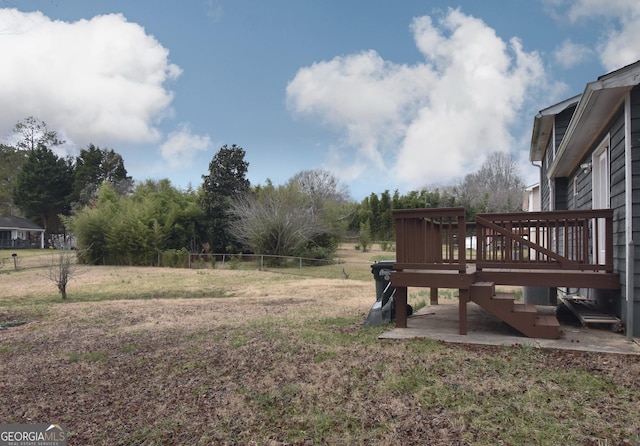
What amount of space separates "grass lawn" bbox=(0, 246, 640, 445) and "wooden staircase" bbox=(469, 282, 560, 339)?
0.58m

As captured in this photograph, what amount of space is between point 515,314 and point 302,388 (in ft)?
9.31

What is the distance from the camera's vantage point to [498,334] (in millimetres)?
5195

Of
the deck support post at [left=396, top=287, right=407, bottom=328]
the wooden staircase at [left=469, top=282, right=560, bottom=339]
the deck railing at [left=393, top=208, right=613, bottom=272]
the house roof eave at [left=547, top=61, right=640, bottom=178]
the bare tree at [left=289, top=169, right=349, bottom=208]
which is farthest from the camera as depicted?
the bare tree at [left=289, top=169, right=349, bottom=208]

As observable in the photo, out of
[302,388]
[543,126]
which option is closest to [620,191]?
[302,388]

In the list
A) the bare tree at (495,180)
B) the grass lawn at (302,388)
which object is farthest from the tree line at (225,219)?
the grass lawn at (302,388)

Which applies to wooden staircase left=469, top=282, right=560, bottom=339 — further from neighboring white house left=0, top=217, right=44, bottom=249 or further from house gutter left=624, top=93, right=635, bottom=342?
neighboring white house left=0, top=217, right=44, bottom=249

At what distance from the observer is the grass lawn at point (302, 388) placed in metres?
2.71

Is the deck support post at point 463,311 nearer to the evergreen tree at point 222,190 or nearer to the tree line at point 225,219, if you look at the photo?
the tree line at point 225,219

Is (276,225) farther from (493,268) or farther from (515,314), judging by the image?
(515,314)

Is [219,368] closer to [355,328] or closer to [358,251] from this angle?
[355,328]

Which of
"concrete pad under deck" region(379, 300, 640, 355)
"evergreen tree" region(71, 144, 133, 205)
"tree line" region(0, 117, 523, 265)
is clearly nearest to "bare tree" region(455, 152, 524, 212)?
"tree line" region(0, 117, 523, 265)

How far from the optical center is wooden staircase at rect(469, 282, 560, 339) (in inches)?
190

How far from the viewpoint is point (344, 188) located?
158ft

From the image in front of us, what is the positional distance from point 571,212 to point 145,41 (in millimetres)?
9711
